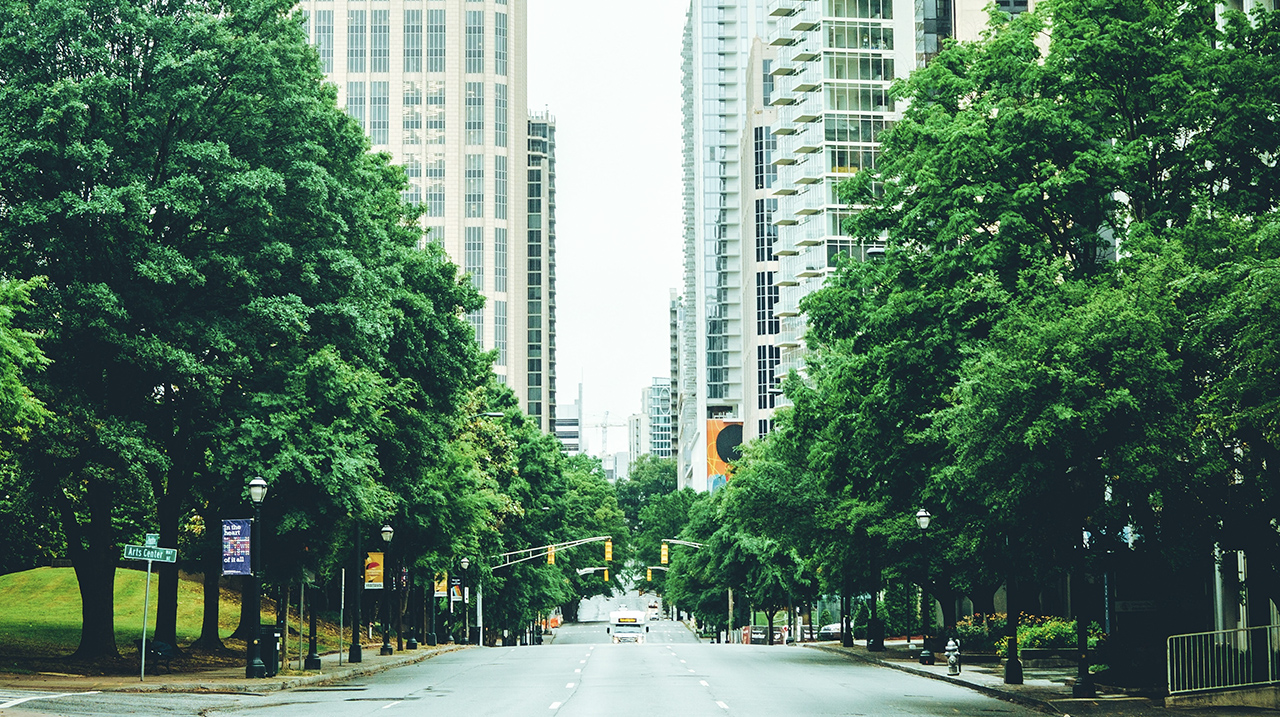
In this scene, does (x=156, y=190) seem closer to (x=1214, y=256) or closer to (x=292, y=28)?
(x=292, y=28)

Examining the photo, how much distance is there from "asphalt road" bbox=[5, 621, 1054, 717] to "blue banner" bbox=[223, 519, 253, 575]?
301 cm

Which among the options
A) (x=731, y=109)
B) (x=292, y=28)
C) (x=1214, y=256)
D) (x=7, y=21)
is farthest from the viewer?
(x=731, y=109)

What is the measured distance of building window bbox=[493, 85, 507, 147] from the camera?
6658 inches

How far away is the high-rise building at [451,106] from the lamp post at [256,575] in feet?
430

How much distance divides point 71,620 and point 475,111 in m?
126

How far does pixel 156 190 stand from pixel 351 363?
6.92 metres

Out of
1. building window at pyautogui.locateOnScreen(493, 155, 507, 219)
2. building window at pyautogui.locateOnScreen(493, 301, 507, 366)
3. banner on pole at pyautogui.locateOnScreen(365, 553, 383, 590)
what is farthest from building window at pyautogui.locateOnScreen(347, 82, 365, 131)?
banner on pole at pyautogui.locateOnScreen(365, 553, 383, 590)

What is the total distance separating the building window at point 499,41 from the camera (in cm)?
16788

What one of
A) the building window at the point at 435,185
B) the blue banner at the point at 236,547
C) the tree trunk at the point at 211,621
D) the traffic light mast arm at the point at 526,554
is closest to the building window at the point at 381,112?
the building window at the point at 435,185

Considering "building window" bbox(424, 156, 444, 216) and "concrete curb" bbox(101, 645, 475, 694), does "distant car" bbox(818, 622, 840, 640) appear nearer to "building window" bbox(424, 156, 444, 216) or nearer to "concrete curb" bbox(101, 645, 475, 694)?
"concrete curb" bbox(101, 645, 475, 694)

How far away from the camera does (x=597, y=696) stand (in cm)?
2762

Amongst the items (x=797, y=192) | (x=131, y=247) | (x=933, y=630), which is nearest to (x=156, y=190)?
(x=131, y=247)

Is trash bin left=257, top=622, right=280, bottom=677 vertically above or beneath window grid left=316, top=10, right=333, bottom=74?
beneath

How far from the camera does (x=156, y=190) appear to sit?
31.2 m
